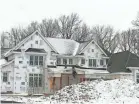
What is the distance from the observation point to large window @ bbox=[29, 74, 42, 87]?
42719mm

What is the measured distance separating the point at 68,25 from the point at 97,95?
4517 centimetres

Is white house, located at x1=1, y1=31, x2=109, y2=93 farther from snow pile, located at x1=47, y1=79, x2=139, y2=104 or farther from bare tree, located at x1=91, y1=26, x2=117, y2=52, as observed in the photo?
bare tree, located at x1=91, y1=26, x2=117, y2=52

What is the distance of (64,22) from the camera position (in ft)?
249

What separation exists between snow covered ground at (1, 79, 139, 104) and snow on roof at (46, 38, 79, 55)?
1204 cm

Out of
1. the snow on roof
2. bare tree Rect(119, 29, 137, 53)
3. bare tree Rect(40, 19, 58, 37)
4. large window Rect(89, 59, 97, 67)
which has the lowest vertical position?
large window Rect(89, 59, 97, 67)

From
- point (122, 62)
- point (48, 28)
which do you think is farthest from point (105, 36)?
point (122, 62)

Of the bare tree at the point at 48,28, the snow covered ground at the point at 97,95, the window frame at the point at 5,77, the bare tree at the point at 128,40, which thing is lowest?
the snow covered ground at the point at 97,95

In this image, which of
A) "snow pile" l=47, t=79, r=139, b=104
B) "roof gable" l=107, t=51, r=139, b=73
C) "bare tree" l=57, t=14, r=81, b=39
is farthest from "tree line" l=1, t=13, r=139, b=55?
"snow pile" l=47, t=79, r=139, b=104

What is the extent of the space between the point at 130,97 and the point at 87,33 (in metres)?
45.9

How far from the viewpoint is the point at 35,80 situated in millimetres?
43000

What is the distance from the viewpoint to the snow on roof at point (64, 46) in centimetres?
4656

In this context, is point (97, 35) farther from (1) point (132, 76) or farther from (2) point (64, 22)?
(1) point (132, 76)

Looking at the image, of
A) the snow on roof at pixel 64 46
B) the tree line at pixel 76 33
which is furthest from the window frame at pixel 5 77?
the tree line at pixel 76 33

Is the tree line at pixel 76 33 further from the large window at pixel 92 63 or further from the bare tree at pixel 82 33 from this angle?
the large window at pixel 92 63
